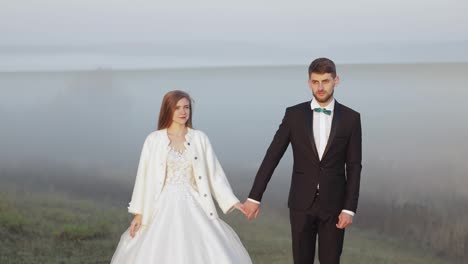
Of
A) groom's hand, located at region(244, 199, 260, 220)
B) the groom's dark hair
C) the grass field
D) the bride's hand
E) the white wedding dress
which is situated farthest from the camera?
the grass field

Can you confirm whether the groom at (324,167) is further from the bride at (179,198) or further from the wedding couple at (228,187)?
the bride at (179,198)

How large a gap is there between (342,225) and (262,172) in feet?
2.10

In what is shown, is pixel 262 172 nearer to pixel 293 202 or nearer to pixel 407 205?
pixel 293 202

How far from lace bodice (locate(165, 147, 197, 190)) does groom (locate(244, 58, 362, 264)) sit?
0.91 meters

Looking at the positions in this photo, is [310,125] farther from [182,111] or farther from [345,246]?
[345,246]

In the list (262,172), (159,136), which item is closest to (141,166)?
(159,136)

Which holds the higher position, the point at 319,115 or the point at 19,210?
the point at 319,115

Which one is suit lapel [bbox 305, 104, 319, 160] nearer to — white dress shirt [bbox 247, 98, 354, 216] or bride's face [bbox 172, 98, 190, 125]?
white dress shirt [bbox 247, 98, 354, 216]

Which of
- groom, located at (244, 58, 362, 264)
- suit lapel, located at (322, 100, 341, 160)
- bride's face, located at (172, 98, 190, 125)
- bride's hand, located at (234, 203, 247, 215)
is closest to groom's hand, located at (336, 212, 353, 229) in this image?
groom, located at (244, 58, 362, 264)

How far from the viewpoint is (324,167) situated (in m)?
5.05

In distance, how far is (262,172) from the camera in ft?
17.3

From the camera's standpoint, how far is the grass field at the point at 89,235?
31.8ft

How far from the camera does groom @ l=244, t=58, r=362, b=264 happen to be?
5.04 metres

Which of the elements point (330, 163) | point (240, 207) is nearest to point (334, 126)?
point (330, 163)
